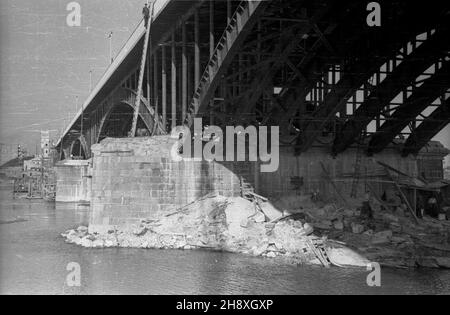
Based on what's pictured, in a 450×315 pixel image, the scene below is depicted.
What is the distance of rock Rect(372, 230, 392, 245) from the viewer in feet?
64.0

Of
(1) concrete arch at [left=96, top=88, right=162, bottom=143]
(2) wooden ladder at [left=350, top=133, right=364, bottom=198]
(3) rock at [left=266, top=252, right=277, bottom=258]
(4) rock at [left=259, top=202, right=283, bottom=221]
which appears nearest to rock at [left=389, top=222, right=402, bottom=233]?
(2) wooden ladder at [left=350, top=133, right=364, bottom=198]

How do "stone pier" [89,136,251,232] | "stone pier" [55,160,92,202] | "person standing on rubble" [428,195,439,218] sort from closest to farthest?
"stone pier" [89,136,251,232] < "person standing on rubble" [428,195,439,218] < "stone pier" [55,160,92,202]

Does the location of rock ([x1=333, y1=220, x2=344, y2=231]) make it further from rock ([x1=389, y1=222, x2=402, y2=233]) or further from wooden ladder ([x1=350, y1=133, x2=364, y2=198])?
wooden ladder ([x1=350, y1=133, x2=364, y2=198])

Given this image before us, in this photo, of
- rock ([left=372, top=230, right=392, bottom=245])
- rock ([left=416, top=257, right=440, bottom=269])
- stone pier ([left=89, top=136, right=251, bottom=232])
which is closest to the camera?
rock ([left=416, top=257, right=440, bottom=269])

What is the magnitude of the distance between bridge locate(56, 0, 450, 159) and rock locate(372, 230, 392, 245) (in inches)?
217

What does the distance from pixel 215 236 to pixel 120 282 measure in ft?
19.1

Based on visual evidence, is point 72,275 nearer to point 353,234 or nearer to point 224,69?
point 224,69

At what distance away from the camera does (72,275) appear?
17.0 metres

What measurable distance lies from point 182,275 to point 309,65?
9.82m

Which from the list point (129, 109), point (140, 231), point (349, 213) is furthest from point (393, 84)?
point (129, 109)

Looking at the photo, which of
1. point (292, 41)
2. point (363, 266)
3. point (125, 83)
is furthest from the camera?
point (125, 83)

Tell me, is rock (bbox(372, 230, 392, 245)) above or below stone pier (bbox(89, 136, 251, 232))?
below
